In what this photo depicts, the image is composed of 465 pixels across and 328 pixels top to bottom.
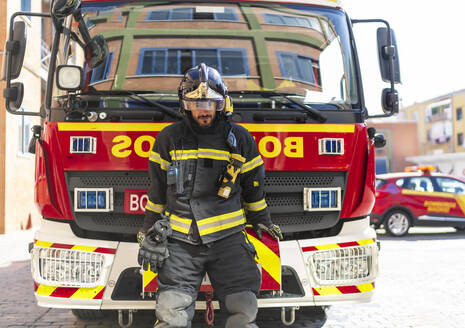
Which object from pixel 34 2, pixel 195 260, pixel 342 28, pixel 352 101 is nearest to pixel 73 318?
pixel 195 260

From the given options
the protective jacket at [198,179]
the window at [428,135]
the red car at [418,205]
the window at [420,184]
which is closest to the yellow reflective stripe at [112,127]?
the protective jacket at [198,179]

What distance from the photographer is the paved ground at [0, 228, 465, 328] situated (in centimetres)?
523

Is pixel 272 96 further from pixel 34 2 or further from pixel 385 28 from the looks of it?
pixel 34 2

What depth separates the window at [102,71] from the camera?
4234mm

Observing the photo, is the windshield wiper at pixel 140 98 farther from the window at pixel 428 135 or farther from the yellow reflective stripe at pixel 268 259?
the window at pixel 428 135

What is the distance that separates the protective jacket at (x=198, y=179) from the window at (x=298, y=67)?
1.11m

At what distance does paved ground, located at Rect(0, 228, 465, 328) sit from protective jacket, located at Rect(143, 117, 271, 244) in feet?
7.01

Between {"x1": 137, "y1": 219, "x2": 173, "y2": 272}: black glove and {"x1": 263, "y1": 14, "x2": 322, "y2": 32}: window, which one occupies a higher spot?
{"x1": 263, "y1": 14, "x2": 322, "y2": 32}: window

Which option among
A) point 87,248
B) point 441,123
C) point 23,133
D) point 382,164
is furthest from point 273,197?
point 441,123

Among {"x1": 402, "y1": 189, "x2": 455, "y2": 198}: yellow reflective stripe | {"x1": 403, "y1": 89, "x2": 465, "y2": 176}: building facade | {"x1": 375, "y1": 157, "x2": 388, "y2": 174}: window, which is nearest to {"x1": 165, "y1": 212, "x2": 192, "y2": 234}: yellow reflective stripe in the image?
{"x1": 402, "y1": 189, "x2": 455, "y2": 198}: yellow reflective stripe

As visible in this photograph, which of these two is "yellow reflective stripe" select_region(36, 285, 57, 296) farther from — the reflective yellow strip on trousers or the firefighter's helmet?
the firefighter's helmet

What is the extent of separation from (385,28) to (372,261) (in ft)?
6.48

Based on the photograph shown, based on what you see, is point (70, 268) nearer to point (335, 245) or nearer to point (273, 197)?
point (273, 197)

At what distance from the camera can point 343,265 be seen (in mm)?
3988
